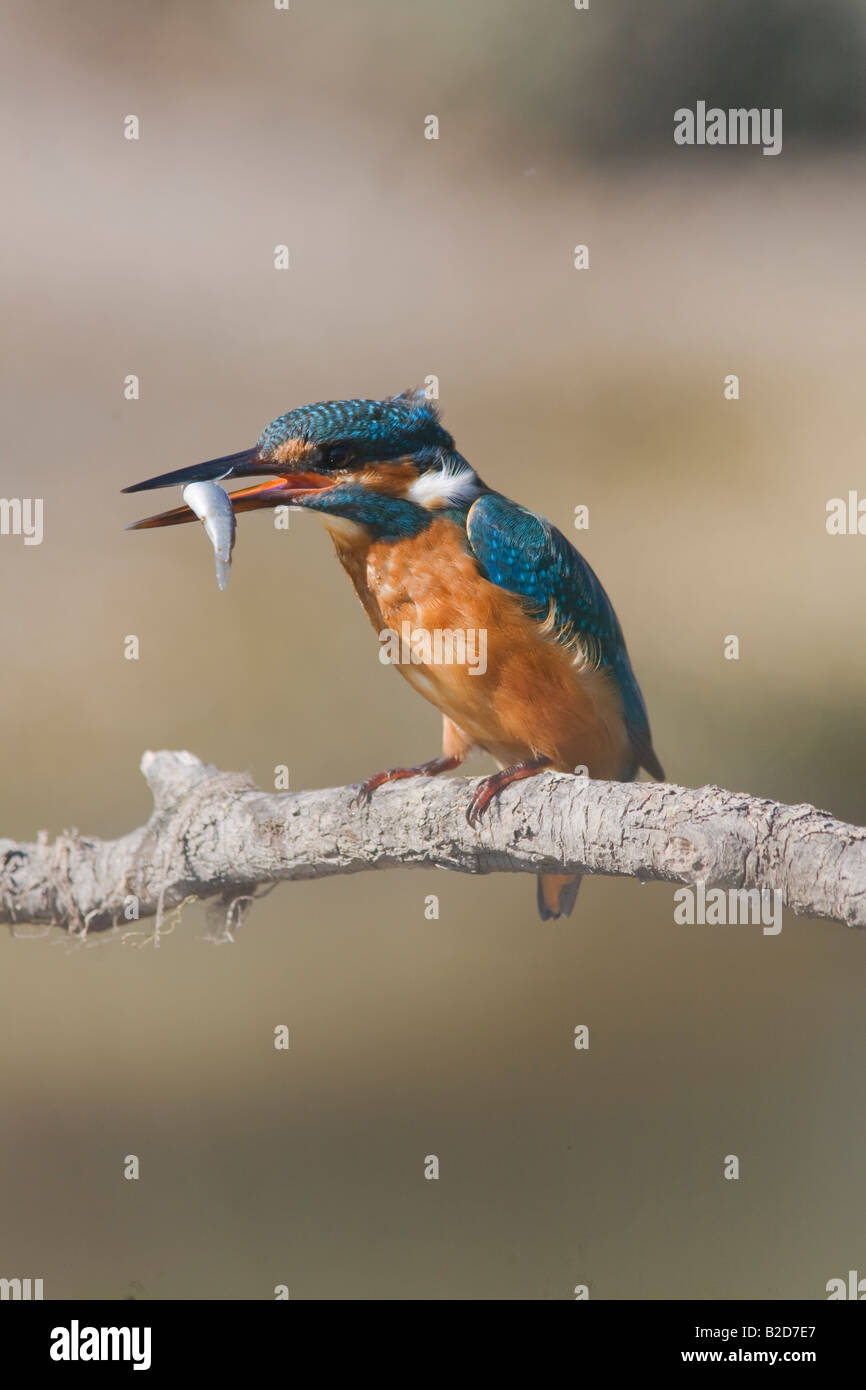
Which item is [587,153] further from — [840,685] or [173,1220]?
[173,1220]

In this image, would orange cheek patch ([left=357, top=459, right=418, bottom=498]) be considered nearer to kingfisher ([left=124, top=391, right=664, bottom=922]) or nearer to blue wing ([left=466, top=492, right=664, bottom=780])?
kingfisher ([left=124, top=391, right=664, bottom=922])

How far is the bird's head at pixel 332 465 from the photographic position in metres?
1.83

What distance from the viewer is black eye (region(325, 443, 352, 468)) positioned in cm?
184

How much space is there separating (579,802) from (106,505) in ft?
5.20

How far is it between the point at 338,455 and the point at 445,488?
0.62 ft

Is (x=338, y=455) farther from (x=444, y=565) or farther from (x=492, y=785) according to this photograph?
(x=492, y=785)

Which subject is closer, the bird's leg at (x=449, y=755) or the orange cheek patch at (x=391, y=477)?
the orange cheek patch at (x=391, y=477)

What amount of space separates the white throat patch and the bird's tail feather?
72 centimetres

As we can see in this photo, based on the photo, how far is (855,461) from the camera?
2.68 metres

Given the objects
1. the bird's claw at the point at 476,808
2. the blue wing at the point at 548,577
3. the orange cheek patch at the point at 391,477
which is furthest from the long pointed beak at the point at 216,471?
the bird's claw at the point at 476,808

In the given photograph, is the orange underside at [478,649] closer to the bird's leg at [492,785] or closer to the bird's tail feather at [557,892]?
the bird's leg at [492,785]

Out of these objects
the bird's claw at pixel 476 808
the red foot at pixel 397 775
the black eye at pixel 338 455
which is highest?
the black eye at pixel 338 455
